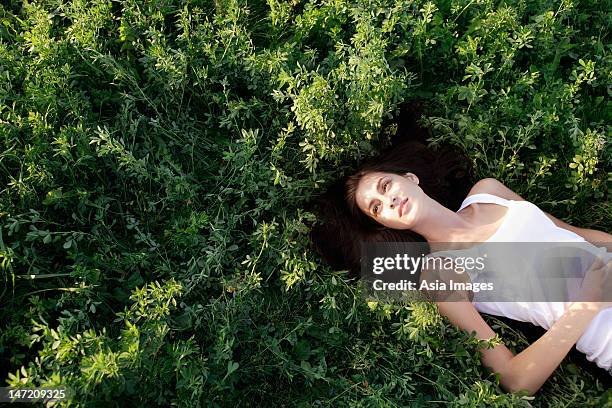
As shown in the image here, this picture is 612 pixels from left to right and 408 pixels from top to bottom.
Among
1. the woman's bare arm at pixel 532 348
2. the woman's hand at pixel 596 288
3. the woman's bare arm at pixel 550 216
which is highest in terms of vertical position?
the woman's bare arm at pixel 550 216

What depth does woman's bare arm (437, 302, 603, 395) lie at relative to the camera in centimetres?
381

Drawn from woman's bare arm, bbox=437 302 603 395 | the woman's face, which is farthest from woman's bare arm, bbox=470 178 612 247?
woman's bare arm, bbox=437 302 603 395

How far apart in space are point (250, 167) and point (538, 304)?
2.02 m

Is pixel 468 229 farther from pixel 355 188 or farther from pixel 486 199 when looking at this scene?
pixel 355 188

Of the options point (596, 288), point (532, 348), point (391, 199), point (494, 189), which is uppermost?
point (494, 189)

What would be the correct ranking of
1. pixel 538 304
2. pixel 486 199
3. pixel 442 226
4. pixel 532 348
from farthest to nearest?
pixel 486 199 → pixel 442 226 → pixel 538 304 → pixel 532 348

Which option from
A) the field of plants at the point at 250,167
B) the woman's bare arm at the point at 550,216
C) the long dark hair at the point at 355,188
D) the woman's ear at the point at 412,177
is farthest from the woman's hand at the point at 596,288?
the woman's ear at the point at 412,177

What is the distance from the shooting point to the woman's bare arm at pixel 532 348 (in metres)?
3.81

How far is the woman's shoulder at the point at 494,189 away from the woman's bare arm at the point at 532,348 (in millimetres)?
831

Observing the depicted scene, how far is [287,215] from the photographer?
4.36 meters

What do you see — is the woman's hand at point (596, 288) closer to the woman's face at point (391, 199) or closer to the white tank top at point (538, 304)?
the white tank top at point (538, 304)

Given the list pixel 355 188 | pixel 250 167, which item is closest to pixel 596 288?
pixel 355 188

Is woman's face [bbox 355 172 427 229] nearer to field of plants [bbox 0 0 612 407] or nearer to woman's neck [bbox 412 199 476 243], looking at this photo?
woman's neck [bbox 412 199 476 243]

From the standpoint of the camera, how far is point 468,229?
4.20 meters
